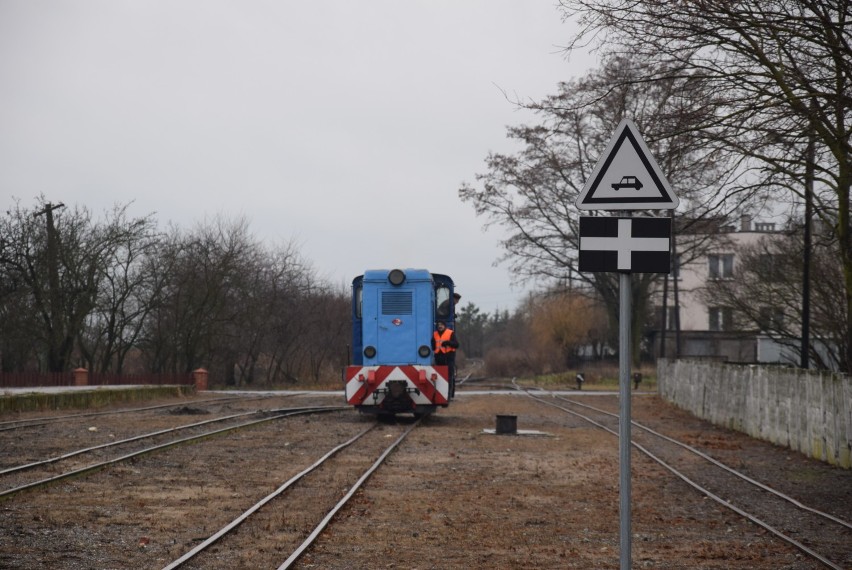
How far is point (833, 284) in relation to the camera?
30766 millimetres

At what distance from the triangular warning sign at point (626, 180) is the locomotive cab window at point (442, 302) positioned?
16.6 m

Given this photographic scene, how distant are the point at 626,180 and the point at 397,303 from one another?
54.1 feet

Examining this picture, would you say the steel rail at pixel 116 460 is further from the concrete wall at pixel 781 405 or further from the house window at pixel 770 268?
the house window at pixel 770 268

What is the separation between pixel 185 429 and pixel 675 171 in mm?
11548

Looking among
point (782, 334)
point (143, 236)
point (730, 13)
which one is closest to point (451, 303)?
point (730, 13)

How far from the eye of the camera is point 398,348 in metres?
22.5

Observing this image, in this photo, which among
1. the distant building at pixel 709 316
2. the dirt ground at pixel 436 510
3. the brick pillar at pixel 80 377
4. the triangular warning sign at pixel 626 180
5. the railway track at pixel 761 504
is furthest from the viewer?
the distant building at pixel 709 316

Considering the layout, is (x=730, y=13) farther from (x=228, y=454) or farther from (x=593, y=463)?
(x=228, y=454)

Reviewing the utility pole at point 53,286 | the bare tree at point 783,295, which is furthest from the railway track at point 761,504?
the utility pole at point 53,286

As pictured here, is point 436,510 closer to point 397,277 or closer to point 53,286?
point 397,277

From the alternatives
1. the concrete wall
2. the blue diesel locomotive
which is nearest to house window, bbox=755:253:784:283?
the concrete wall

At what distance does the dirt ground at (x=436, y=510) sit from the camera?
27.2ft

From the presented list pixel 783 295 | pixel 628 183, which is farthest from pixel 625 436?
pixel 783 295

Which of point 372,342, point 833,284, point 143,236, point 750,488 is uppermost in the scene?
point 143,236
